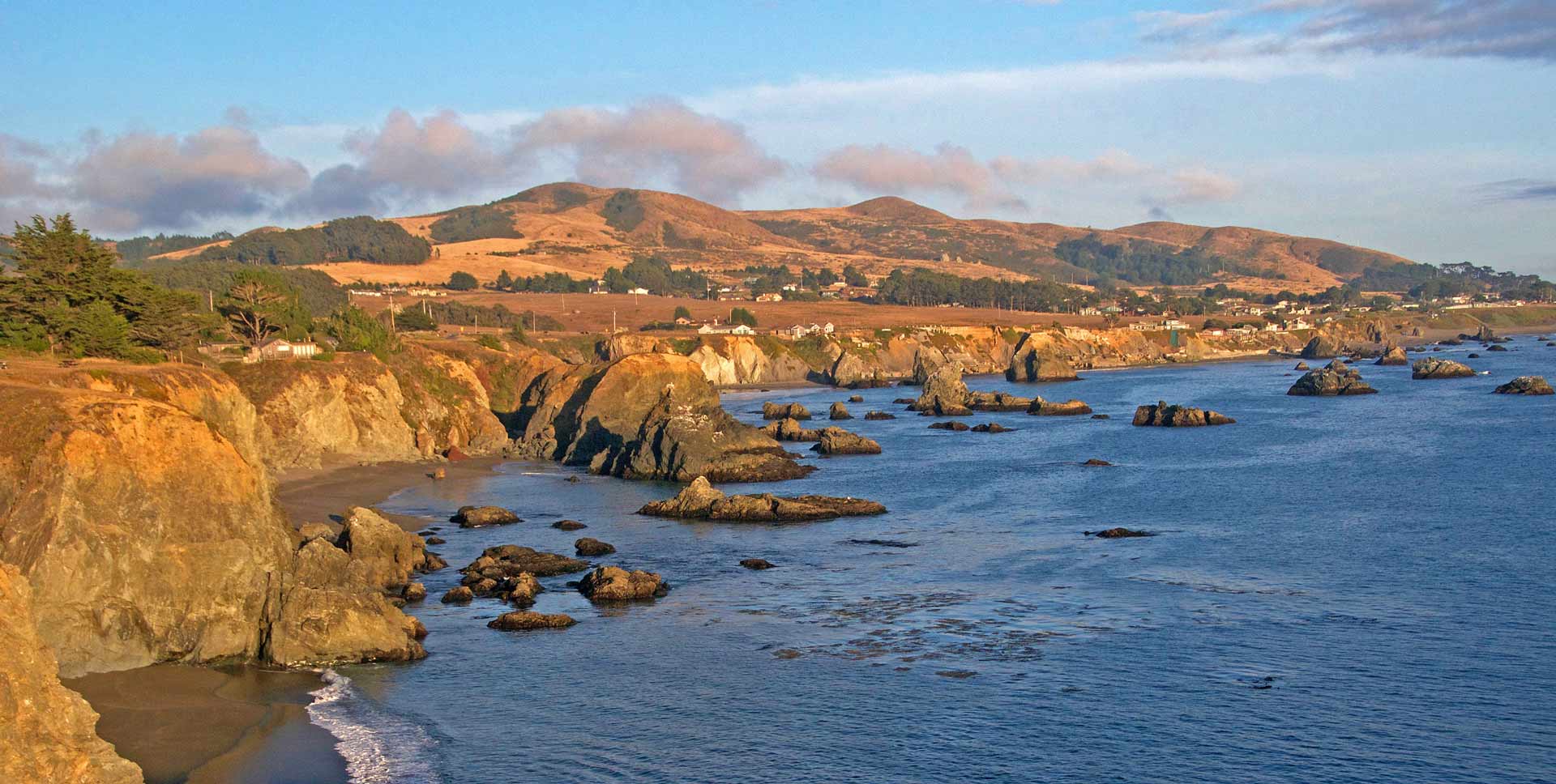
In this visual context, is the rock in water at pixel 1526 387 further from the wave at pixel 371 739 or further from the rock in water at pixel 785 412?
the wave at pixel 371 739

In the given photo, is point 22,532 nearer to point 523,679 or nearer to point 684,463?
point 523,679

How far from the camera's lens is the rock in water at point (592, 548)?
157 ft

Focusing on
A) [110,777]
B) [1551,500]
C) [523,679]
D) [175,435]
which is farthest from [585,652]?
[1551,500]

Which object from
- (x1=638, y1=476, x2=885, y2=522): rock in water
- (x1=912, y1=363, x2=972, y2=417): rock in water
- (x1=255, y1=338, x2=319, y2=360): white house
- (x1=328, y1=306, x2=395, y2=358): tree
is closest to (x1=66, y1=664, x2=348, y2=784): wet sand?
(x1=638, y1=476, x2=885, y2=522): rock in water

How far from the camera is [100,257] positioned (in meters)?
63.3

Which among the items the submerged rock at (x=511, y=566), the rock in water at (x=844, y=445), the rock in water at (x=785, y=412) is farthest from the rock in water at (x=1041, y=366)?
the submerged rock at (x=511, y=566)

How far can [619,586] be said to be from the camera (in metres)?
41.3

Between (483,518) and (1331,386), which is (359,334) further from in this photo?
(1331,386)

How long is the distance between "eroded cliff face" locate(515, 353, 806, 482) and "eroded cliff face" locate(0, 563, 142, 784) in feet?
163

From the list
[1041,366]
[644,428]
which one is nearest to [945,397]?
[644,428]

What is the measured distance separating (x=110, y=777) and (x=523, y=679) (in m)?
12.4

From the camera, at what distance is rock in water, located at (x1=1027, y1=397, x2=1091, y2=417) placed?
366 feet

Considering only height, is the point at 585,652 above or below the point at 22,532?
below

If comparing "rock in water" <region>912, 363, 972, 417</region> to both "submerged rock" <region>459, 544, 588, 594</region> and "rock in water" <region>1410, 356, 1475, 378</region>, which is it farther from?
"submerged rock" <region>459, 544, 588, 594</region>
